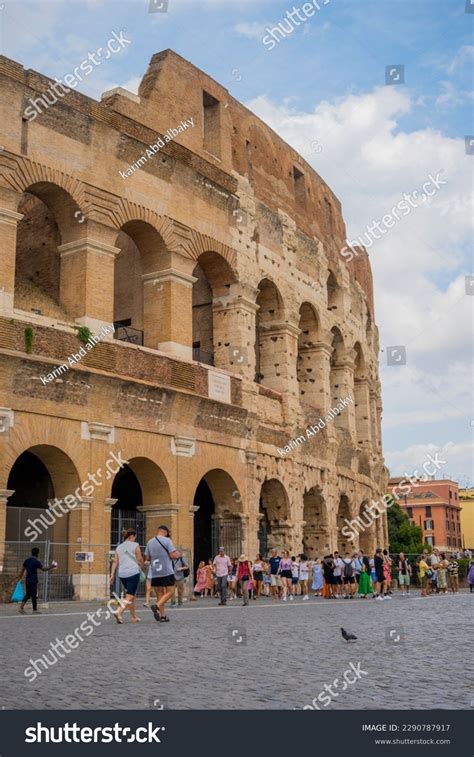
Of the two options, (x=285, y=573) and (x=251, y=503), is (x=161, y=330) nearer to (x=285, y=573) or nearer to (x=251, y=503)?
(x=251, y=503)

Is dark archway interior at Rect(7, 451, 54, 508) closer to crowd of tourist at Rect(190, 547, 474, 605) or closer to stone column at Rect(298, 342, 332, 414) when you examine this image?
crowd of tourist at Rect(190, 547, 474, 605)

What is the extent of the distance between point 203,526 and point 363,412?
1003 cm

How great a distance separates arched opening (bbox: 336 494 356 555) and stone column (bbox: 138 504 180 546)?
430 inches

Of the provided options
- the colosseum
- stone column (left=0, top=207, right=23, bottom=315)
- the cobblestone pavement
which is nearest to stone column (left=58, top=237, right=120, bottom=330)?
the colosseum

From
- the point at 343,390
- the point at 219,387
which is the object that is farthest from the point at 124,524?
the point at 343,390

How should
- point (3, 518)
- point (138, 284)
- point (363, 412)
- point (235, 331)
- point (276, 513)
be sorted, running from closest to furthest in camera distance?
point (3, 518), point (138, 284), point (235, 331), point (276, 513), point (363, 412)

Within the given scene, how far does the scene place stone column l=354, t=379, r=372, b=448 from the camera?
32.4 m

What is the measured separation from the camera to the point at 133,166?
19734mm

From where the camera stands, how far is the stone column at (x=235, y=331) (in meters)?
22.6

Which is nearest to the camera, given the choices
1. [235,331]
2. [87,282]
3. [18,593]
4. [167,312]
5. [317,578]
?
[18,593]

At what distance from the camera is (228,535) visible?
22.0m

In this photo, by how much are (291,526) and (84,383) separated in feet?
28.8
